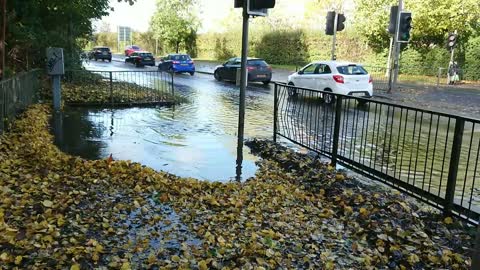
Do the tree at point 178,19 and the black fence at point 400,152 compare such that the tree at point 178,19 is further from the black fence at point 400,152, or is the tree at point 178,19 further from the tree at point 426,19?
the black fence at point 400,152

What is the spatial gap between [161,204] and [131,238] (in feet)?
3.22

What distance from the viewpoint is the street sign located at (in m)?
76.5

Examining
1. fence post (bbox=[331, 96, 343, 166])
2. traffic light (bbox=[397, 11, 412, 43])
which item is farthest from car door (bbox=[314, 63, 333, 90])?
fence post (bbox=[331, 96, 343, 166])

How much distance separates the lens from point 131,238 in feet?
13.9

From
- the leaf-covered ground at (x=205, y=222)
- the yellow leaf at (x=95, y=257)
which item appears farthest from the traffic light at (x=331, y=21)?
the yellow leaf at (x=95, y=257)

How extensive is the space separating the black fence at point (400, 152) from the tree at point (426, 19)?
1860cm

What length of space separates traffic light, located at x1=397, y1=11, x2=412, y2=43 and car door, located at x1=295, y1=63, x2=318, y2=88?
3.61 m

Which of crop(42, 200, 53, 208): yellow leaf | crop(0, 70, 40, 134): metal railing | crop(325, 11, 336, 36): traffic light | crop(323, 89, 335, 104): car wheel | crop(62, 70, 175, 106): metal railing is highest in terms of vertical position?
crop(325, 11, 336, 36): traffic light

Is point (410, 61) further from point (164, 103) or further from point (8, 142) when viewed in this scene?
point (8, 142)

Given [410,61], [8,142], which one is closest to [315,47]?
[410,61]

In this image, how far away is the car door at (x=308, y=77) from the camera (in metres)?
18.4

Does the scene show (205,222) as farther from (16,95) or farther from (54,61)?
(54,61)

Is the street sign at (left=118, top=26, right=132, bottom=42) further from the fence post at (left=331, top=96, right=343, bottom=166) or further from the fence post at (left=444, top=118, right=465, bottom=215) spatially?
the fence post at (left=444, top=118, right=465, bottom=215)

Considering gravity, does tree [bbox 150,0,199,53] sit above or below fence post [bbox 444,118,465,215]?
above
